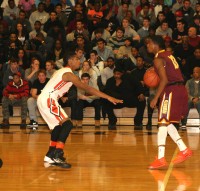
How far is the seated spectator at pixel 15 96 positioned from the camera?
56.5 ft

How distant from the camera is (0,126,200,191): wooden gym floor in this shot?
27.2 feet

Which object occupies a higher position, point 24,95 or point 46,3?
point 46,3

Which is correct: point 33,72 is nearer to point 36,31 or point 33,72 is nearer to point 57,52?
point 57,52

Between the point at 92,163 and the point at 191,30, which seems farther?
the point at 191,30

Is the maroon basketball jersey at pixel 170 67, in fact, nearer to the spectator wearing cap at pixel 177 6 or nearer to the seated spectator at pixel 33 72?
the seated spectator at pixel 33 72

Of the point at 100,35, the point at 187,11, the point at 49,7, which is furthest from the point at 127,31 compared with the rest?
Result: the point at 49,7

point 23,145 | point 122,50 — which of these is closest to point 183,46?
point 122,50

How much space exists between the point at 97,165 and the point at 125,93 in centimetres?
711

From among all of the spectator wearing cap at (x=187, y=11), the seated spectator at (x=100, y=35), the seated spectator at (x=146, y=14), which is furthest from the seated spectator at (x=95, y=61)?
the spectator wearing cap at (x=187, y=11)

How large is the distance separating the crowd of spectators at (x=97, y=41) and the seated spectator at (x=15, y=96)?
0.04m

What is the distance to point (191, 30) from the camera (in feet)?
62.3

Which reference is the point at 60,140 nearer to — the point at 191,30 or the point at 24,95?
the point at 24,95

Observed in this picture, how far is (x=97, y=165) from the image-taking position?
10.2m

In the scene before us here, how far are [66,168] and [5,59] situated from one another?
392 inches
